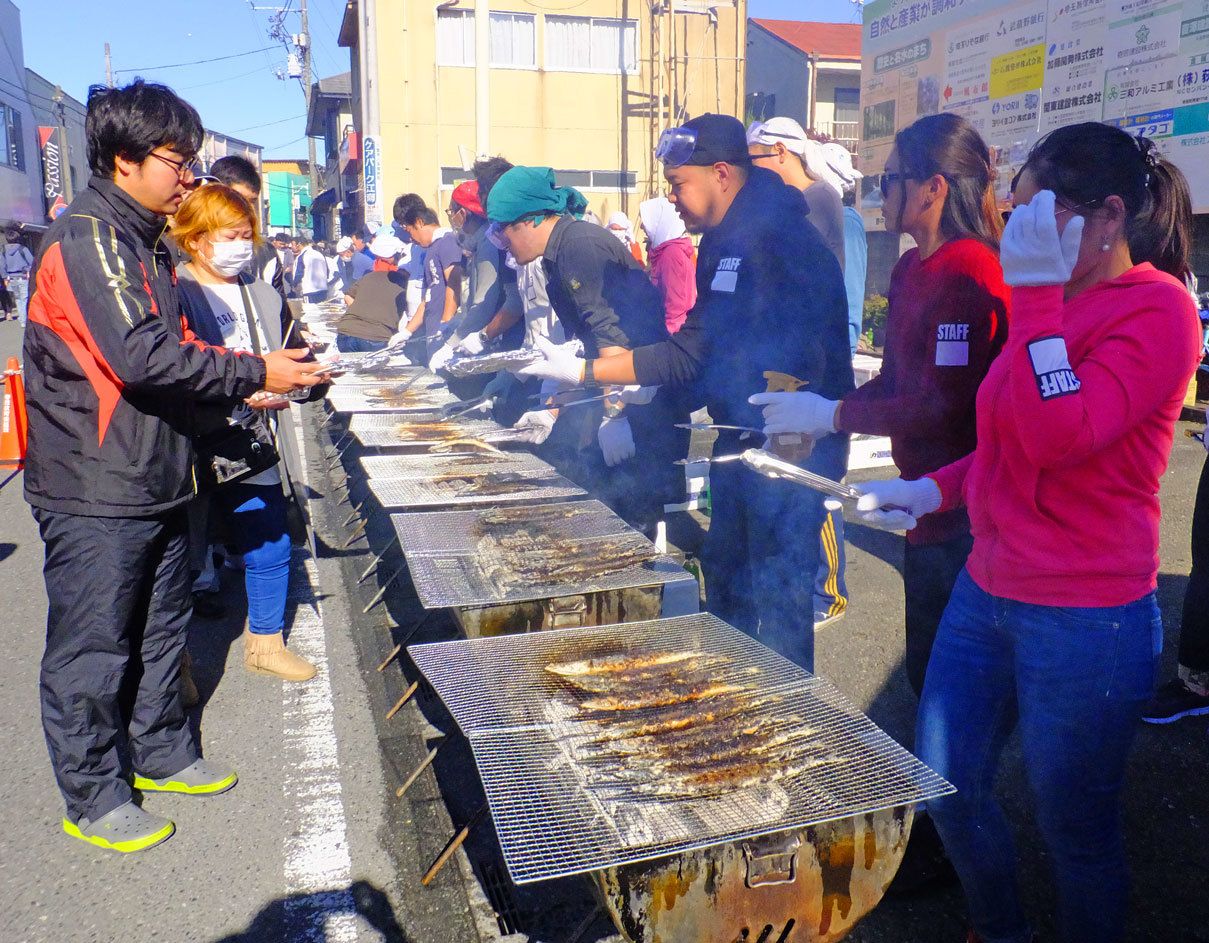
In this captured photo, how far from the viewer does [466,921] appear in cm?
230

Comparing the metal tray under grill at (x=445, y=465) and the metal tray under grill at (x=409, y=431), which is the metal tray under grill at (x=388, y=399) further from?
the metal tray under grill at (x=445, y=465)

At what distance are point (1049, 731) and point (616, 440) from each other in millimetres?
2642

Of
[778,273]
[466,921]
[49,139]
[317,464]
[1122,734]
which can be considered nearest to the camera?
[1122,734]

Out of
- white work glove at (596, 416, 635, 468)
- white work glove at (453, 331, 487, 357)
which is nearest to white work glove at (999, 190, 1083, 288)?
white work glove at (596, 416, 635, 468)

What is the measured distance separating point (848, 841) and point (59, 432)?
2241 millimetres

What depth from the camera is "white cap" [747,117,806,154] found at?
373 cm

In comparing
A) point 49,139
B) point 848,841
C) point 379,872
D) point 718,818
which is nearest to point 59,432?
point 379,872

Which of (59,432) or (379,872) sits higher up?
(59,432)

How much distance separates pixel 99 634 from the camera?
246 centimetres

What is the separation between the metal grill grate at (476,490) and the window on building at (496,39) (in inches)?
691

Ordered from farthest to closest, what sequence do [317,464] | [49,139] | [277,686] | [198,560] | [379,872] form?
[49,139] → [317,464] → [277,686] → [198,560] → [379,872]

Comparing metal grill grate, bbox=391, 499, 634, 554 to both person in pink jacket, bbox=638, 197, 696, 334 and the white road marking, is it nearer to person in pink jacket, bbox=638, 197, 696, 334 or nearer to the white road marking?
the white road marking

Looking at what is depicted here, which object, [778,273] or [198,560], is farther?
[198,560]

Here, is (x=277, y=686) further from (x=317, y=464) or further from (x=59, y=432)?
(x=317, y=464)
